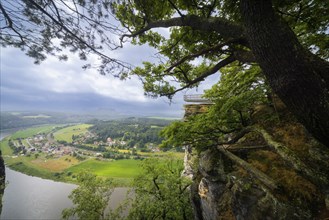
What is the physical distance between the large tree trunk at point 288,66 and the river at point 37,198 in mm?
31893

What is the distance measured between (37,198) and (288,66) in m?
44.7

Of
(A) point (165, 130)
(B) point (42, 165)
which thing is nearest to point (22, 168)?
(B) point (42, 165)

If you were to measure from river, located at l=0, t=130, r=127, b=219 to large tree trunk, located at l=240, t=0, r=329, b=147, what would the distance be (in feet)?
105

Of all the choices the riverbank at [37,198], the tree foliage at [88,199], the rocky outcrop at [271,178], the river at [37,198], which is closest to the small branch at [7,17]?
the rocky outcrop at [271,178]

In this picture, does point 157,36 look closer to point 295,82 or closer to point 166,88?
point 166,88

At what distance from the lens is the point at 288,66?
7.50ft

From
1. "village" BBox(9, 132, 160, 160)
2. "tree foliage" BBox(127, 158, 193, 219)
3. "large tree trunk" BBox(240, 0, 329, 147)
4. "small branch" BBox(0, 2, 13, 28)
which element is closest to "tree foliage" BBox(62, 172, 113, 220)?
"tree foliage" BBox(127, 158, 193, 219)

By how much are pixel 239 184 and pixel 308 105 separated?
284cm

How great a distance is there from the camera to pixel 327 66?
2.55 metres

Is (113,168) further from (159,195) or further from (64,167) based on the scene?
(159,195)

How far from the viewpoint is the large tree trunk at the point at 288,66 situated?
2.26 metres

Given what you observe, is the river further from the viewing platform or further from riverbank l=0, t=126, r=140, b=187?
the viewing platform

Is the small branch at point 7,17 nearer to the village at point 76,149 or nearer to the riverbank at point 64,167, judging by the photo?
the riverbank at point 64,167

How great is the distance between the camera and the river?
28856 millimetres
